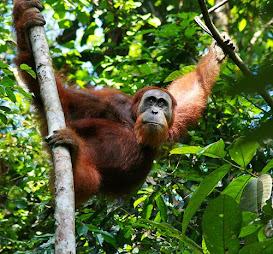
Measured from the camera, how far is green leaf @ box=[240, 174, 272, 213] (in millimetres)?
1918

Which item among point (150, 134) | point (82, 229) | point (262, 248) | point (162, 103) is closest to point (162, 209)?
point (82, 229)

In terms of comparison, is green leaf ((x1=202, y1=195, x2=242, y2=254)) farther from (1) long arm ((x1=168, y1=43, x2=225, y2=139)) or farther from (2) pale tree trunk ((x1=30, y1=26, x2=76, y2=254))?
(1) long arm ((x1=168, y1=43, x2=225, y2=139))

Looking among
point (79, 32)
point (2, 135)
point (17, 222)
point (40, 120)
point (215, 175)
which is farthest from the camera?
point (79, 32)

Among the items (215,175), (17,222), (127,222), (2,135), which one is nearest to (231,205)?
(215,175)

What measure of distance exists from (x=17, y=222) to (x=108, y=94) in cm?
241

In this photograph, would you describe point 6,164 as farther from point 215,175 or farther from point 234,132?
point 215,175

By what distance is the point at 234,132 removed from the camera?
4.80 m

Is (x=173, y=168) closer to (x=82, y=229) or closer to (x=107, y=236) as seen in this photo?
(x=107, y=236)

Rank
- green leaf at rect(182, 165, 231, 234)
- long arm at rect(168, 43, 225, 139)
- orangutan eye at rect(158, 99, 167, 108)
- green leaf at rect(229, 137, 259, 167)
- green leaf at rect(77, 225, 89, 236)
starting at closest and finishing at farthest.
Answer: green leaf at rect(182, 165, 231, 234) → green leaf at rect(229, 137, 259, 167) → green leaf at rect(77, 225, 89, 236) → orangutan eye at rect(158, 99, 167, 108) → long arm at rect(168, 43, 225, 139)

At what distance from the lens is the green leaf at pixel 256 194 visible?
75.5 inches

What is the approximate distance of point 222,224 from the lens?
60.1 inches

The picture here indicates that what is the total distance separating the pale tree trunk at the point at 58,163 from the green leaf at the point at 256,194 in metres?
0.86

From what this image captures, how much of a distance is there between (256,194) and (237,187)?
0.45 ft

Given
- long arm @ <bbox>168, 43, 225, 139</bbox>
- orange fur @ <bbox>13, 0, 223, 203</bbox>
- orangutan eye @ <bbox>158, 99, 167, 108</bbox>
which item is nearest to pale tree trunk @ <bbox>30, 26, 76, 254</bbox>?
orange fur @ <bbox>13, 0, 223, 203</bbox>
